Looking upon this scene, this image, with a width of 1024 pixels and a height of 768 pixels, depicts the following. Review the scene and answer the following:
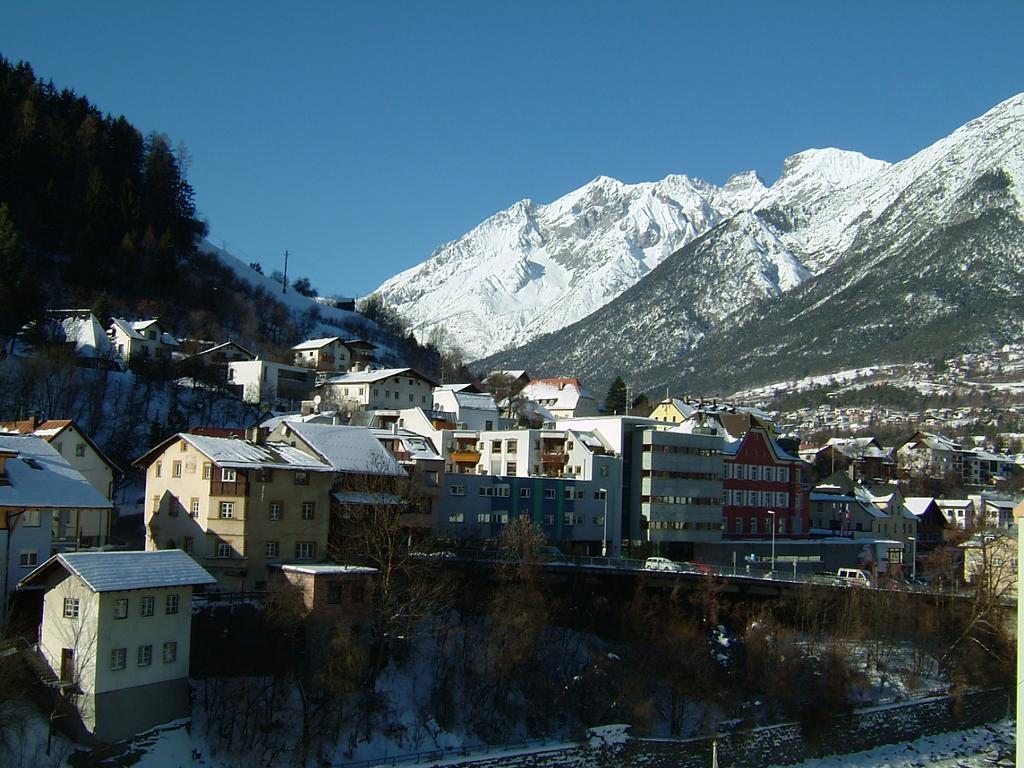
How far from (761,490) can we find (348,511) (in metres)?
50.3

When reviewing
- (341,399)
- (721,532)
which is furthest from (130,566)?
(341,399)

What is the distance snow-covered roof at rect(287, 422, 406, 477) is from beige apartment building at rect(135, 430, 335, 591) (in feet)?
4.57

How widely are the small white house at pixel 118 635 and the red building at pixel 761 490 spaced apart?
2238 inches

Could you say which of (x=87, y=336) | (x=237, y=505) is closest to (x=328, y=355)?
(x=87, y=336)

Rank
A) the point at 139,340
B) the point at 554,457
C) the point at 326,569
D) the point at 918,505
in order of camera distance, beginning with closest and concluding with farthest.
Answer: the point at 326,569 < the point at 554,457 < the point at 139,340 < the point at 918,505

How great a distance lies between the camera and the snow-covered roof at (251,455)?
5222 cm

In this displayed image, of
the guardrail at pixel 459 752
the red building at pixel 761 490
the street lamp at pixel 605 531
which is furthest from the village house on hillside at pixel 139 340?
the guardrail at pixel 459 752

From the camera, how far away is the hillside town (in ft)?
135

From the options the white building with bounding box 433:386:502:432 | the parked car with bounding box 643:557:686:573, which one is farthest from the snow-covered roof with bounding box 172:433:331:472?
the white building with bounding box 433:386:502:432

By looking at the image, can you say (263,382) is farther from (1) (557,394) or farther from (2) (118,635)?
(2) (118,635)

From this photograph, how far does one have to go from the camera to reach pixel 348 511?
5506cm

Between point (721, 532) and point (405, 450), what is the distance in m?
31.6

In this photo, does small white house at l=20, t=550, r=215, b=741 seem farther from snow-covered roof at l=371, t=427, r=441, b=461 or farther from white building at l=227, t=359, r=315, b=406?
white building at l=227, t=359, r=315, b=406

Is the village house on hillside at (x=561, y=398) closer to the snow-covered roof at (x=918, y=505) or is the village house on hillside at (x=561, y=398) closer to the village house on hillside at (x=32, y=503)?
the snow-covered roof at (x=918, y=505)
